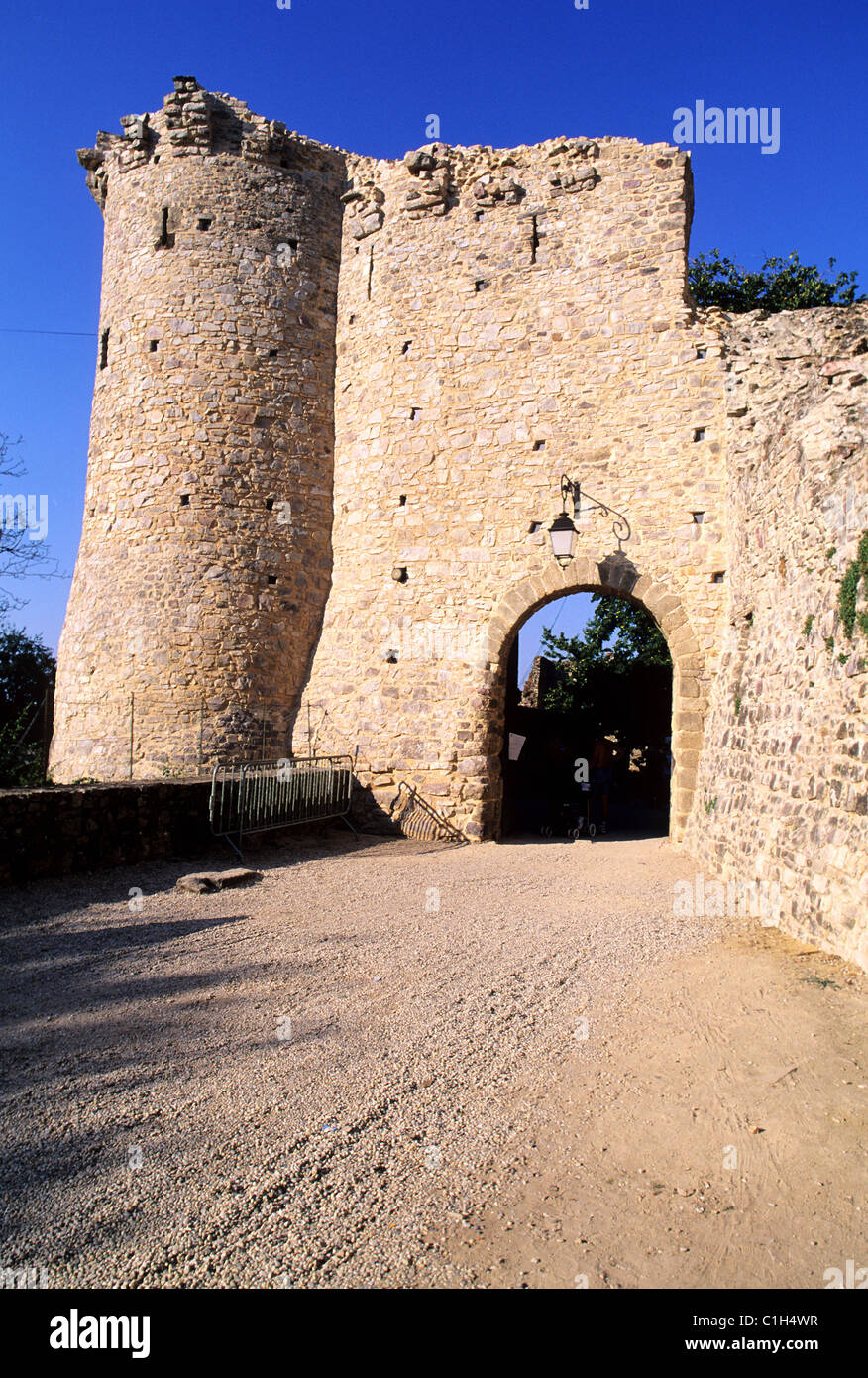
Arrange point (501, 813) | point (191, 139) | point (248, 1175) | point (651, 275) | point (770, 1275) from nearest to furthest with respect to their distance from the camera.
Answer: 1. point (770, 1275)
2. point (248, 1175)
3. point (651, 275)
4. point (501, 813)
5. point (191, 139)

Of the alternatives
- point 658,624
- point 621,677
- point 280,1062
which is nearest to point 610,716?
point 621,677

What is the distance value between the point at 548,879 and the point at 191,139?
37.2 ft

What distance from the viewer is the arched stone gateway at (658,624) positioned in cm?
912

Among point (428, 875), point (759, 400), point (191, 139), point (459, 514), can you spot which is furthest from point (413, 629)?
point (191, 139)

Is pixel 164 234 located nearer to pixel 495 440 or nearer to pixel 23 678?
pixel 495 440

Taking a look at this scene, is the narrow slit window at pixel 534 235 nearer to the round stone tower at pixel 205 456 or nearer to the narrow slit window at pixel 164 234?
the round stone tower at pixel 205 456

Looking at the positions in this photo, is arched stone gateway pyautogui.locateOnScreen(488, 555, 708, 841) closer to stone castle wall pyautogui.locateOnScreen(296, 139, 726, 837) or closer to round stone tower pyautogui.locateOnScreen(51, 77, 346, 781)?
stone castle wall pyautogui.locateOnScreen(296, 139, 726, 837)

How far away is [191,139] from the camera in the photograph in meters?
11.6

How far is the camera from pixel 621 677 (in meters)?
16.5

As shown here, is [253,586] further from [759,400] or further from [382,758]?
[759,400]

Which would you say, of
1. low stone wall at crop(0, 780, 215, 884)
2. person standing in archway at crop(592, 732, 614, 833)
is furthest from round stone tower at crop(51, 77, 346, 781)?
person standing in archway at crop(592, 732, 614, 833)

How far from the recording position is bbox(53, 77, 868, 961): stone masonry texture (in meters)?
9.60

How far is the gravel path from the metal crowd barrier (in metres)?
1.42

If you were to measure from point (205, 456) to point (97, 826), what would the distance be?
→ 617cm
